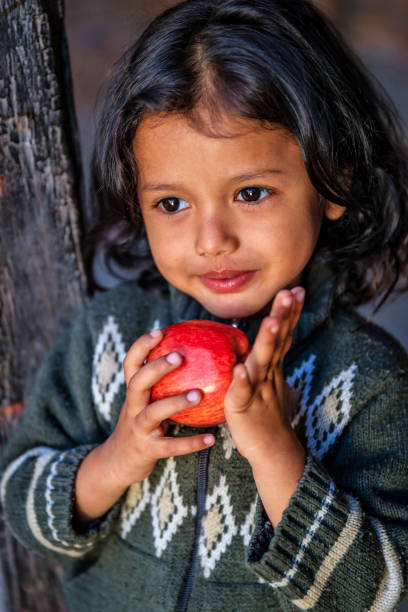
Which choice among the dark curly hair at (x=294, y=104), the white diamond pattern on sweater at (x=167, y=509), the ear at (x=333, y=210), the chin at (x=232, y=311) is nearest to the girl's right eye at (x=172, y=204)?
the dark curly hair at (x=294, y=104)

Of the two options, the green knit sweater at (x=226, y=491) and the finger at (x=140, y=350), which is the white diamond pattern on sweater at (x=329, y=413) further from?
the finger at (x=140, y=350)

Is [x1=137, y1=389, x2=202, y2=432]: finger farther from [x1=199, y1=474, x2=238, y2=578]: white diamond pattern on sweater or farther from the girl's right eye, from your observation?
the girl's right eye

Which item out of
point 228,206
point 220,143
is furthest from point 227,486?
point 220,143

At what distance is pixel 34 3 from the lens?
127cm

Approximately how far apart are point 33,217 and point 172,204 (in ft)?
1.38

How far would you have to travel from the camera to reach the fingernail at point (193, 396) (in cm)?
103

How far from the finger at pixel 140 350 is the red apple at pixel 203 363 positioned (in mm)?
19

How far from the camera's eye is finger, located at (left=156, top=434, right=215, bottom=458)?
1.10 meters

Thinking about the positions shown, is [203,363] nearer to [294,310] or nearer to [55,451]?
[294,310]

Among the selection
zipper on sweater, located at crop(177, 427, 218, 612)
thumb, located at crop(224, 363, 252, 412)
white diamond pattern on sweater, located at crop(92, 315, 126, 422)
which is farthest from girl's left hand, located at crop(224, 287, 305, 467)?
white diamond pattern on sweater, located at crop(92, 315, 126, 422)

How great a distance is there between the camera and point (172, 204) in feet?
4.13

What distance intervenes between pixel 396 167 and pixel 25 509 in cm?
119

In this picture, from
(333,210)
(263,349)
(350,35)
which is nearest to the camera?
(263,349)

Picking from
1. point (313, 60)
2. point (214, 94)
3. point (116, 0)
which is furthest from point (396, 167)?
point (116, 0)
